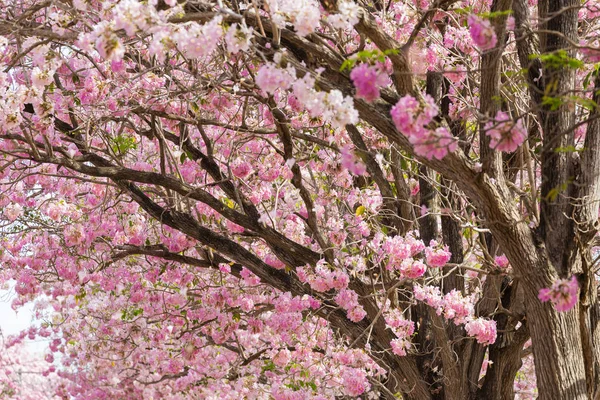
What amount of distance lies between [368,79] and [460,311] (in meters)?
3.52

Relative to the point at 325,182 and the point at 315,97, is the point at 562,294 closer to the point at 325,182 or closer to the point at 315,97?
the point at 315,97

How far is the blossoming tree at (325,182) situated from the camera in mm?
4438

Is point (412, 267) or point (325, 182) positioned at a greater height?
point (325, 182)

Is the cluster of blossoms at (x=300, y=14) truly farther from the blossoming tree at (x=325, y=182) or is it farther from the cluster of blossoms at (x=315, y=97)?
the cluster of blossoms at (x=315, y=97)

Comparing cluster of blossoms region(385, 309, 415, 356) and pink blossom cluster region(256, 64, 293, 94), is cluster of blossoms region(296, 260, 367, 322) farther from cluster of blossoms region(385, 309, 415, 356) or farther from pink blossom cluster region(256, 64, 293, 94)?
pink blossom cluster region(256, 64, 293, 94)

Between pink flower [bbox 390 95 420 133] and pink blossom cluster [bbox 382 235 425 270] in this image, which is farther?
pink blossom cluster [bbox 382 235 425 270]

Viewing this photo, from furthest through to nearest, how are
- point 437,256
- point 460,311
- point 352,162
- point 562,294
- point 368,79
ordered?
point 460,311 < point 437,256 < point 562,294 < point 352,162 < point 368,79

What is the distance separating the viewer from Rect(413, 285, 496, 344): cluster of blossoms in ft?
22.1

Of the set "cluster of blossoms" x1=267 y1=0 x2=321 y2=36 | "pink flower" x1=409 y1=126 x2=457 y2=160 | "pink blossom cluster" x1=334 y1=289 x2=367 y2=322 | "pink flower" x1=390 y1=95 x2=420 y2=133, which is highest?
"pink blossom cluster" x1=334 y1=289 x2=367 y2=322

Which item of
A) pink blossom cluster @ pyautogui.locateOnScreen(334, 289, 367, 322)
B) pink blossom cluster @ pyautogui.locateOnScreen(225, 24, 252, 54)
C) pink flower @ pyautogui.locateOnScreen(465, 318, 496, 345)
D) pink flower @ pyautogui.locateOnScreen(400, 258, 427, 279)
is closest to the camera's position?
pink blossom cluster @ pyautogui.locateOnScreen(225, 24, 252, 54)

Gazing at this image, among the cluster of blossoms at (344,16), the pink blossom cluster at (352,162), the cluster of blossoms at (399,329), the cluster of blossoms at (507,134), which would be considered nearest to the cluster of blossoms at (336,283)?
the cluster of blossoms at (399,329)

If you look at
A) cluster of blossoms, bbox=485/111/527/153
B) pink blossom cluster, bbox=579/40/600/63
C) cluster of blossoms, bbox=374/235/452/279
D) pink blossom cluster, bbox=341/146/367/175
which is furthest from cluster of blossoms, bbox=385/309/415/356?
cluster of blossoms, bbox=485/111/527/153

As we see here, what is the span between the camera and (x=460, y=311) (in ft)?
22.4

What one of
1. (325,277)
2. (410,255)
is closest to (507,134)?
(410,255)
